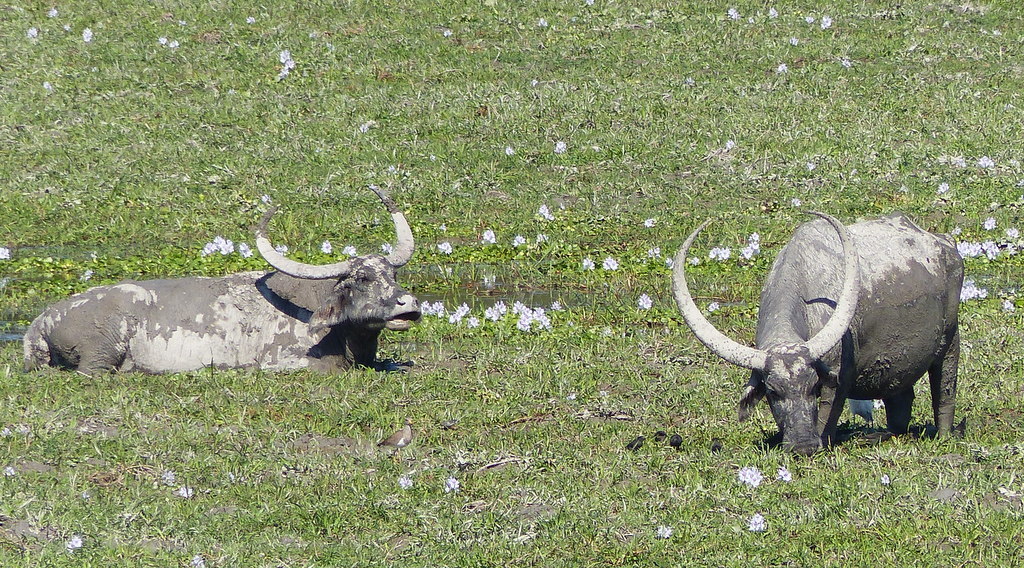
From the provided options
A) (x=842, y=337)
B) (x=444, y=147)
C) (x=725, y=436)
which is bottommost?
(x=444, y=147)

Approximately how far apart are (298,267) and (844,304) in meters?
3.97

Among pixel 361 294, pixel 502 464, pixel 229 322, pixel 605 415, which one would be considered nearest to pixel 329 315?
pixel 361 294

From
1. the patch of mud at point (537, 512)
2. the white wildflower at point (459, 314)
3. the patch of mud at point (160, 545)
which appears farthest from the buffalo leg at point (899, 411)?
the patch of mud at point (160, 545)

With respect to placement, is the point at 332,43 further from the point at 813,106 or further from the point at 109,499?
the point at 109,499

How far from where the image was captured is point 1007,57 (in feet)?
58.4

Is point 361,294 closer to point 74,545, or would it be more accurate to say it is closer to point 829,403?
point 829,403

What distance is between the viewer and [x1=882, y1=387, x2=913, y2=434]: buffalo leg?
28.6ft

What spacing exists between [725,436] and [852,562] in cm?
197

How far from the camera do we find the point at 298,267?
10.1m

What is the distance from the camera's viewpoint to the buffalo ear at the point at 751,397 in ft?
25.5

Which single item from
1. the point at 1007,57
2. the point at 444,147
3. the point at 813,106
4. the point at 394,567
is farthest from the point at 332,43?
the point at 394,567

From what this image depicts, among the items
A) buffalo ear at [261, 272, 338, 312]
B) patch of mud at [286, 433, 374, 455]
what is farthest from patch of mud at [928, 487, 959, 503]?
buffalo ear at [261, 272, 338, 312]

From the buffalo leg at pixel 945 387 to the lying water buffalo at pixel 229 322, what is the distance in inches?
137

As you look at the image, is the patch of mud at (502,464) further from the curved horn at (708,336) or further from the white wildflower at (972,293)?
the white wildflower at (972,293)
